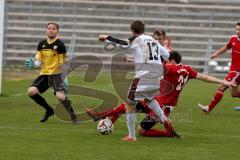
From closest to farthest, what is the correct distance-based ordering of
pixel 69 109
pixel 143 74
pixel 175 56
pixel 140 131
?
pixel 143 74 < pixel 175 56 < pixel 140 131 < pixel 69 109

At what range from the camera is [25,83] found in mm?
23609

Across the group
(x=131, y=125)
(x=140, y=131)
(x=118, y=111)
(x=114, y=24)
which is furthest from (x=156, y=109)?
(x=114, y=24)

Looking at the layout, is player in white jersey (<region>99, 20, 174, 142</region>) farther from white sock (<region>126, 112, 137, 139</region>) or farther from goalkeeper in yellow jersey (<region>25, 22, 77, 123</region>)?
goalkeeper in yellow jersey (<region>25, 22, 77, 123</region>)

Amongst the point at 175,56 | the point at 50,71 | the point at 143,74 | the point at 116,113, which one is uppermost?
the point at 175,56

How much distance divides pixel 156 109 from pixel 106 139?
2.93 ft

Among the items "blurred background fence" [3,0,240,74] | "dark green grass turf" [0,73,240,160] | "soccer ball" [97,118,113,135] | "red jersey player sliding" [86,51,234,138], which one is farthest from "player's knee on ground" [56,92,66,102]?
"blurred background fence" [3,0,240,74]

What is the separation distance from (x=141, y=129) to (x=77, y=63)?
1783cm

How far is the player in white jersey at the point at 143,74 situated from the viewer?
1092cm

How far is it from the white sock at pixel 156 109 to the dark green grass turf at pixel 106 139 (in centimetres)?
36

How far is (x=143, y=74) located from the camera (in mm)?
11156

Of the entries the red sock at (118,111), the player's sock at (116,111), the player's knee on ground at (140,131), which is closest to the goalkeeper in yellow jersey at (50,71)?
the player's sock at (116,111)

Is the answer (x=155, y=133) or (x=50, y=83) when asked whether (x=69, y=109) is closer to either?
(x=50, y=83)

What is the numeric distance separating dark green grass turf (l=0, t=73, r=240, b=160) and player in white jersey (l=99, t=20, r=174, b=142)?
0.41 metres

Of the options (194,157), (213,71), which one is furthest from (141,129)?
(213,71)
